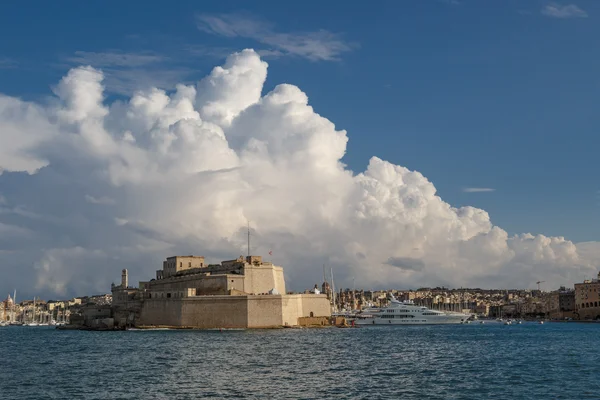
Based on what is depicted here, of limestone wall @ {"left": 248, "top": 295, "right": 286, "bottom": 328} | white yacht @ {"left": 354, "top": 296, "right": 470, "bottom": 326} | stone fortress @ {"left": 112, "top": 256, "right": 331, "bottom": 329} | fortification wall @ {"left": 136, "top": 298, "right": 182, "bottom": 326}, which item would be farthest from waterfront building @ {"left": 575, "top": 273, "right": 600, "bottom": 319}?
fortification wall @ {"left": 136, "top": 298, "right": 182, "bottom": 326}

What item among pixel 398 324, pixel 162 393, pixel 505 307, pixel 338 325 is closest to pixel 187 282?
pixel 338 325

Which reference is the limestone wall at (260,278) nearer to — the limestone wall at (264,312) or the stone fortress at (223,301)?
the stone fortress at (223,301)

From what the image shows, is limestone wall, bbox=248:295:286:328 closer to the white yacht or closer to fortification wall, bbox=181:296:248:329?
fortification wall, bbox=181:296:248:329

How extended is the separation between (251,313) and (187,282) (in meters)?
13.7

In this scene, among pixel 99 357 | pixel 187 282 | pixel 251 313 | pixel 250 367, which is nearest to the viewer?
pixel 250 367

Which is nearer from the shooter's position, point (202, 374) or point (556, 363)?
point (202, 374)

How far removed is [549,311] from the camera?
15188cm

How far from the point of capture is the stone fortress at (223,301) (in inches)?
2840

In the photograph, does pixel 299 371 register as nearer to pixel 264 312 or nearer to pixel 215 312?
pixel 264 312

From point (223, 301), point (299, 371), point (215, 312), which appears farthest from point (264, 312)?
point (299, 371)

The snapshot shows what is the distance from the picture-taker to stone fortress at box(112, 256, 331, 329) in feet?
237

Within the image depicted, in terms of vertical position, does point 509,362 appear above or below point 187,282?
below

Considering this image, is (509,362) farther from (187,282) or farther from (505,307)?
(505,307)

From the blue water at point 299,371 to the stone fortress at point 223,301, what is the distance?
801 inches
